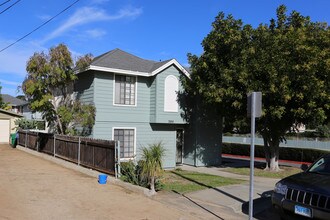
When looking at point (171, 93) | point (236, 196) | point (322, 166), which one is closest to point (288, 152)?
point (171, 93)

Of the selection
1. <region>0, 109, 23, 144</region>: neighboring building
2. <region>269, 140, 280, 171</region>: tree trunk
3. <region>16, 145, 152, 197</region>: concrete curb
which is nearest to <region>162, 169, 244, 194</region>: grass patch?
<region>16, 145, 152, 197</region>: concrete curb

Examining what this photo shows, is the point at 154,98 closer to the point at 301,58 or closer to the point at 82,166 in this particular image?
the point at 82,166

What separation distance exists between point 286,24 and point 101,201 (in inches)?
498

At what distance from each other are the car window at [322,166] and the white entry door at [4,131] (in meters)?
29.1

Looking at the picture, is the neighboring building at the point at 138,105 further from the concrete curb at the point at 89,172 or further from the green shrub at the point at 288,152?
the green shrub at the point at 288,152

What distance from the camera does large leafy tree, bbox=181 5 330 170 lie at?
47.9ft

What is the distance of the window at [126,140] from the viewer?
17.4 meters

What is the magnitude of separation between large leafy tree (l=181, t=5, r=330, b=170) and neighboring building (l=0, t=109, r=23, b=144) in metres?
20.9

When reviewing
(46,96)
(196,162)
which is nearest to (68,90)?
(46,96)

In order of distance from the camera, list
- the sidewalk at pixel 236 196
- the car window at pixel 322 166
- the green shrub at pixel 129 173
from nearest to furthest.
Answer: the car window at pixel 322 166
the sidewalk at pixel 236 196
the green shrub at pixel 129 173

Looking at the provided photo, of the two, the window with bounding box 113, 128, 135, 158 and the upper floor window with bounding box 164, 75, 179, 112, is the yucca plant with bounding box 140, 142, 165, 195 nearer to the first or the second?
the window with bounding box 113, 128, 135, 158

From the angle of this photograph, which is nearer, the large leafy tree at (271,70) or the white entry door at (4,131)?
the large leafy tree at (271,70)

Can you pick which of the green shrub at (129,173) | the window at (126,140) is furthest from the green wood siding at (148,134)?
the green shrub at (129,173)

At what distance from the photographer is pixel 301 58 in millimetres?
14656
